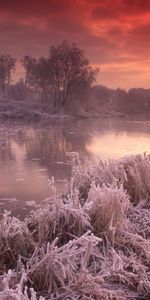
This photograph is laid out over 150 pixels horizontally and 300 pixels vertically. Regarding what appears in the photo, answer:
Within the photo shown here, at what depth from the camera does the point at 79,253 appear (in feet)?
11.2

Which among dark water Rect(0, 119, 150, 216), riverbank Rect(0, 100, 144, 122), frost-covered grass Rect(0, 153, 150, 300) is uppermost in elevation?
riverbank Rect(0, 100, 144, 122)

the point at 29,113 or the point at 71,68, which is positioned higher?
the point at 71,68

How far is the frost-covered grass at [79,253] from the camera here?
3.08m

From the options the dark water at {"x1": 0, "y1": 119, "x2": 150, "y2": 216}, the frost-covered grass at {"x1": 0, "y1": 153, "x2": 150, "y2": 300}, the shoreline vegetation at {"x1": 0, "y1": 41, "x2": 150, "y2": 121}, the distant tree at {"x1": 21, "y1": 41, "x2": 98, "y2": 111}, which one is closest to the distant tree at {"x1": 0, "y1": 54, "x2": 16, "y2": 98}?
the shoreline vegetation at {"x1": 0, "y1": 41, "x2": 150, "y2": 121}

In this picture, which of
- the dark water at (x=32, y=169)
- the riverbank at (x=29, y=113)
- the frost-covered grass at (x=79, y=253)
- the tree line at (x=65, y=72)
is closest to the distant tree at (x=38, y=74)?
the tree line at (x=65, y=72)

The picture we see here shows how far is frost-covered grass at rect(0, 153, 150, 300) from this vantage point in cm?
308

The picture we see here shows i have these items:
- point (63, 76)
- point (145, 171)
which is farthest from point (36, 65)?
point (145, 171)

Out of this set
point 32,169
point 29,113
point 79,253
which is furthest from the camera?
point 29,113

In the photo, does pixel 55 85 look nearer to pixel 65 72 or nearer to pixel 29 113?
pixel 65 72

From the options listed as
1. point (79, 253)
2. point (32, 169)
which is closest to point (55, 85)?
point (32, 169)

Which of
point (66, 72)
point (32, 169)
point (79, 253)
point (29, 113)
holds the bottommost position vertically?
point (32, 169)

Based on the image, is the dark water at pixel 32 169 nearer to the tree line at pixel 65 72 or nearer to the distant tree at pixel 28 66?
the tree line at pixel 65 72

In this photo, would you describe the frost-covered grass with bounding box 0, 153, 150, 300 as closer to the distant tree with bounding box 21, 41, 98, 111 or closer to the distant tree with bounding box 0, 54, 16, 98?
the distant tree with bounding box 21, 41, 98, 111

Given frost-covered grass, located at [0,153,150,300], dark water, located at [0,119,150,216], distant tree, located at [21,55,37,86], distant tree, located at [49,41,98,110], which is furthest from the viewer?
distant tree, located at [21,55,37,86]
